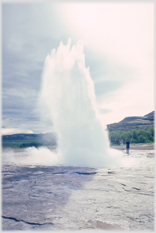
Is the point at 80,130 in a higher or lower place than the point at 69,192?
higher

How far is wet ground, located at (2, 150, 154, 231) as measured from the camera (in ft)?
13.3

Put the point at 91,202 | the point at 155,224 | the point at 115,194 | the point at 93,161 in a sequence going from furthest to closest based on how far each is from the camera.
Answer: the point at 93,161 → the point at 115,194 → the point at 91,202 → the point at 155,224

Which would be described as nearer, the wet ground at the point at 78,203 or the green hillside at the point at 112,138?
the wet ground at the point at 78,203

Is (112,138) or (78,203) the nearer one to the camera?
(78,203)

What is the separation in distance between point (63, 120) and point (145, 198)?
9.79 meters

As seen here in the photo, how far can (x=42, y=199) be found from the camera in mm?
5449

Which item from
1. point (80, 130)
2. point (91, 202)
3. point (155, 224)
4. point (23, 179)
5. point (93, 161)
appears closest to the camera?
point (155, 224)

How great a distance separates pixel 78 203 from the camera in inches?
203

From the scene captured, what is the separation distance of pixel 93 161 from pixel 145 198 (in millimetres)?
6681

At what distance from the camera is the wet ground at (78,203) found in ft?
13.3

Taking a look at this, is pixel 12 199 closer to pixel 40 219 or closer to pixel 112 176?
pixel 40 219

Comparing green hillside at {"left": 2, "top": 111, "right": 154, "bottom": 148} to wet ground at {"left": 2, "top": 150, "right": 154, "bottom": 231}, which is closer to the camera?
wet ground at {"left": 2, "top": 150, "right": 154, "bottom": 231}

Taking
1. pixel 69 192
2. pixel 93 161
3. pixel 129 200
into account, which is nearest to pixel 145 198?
pixel 129 200

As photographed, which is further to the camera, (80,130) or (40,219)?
(80,130)
